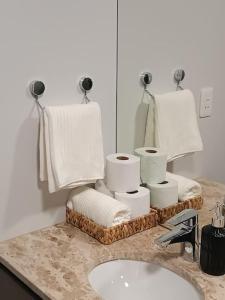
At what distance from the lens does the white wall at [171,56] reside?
1.40 metres

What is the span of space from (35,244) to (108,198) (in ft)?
0.77

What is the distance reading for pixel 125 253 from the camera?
1247mm

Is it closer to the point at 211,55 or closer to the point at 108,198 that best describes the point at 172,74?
the point at 211,55

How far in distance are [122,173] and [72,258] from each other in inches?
11.3

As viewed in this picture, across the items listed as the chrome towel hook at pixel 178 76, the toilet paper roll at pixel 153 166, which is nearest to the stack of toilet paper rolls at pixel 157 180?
the toilet paper roll at pixel 153 166

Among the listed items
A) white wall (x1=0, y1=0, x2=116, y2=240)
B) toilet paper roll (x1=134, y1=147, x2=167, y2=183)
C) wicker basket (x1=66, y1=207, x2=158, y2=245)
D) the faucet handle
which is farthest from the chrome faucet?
white wall (x1=0, y1=0, x2=116, y2=240)

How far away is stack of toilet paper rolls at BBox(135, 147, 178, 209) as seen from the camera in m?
1.41

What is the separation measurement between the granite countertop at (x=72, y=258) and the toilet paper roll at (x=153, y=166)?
15cm

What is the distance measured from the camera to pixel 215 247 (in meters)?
1.12

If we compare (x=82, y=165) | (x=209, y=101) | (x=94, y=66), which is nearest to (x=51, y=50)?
(x=94, y=66)

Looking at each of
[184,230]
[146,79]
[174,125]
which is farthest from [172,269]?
[146,79]

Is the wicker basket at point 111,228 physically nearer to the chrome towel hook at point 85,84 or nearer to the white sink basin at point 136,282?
the white sink basin at point 136,282

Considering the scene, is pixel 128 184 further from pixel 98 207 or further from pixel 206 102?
pixel 206 102

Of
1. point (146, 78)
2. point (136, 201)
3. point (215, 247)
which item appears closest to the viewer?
point (215, 247)
